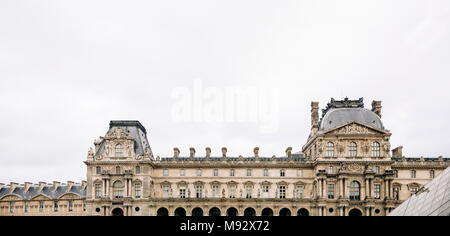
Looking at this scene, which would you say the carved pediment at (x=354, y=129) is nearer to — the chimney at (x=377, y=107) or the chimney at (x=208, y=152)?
the chimney at (x=377, y=107)

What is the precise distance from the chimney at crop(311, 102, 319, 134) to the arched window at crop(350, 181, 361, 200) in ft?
33.9

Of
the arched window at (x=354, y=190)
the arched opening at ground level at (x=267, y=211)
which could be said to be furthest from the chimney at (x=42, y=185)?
the arched window at (x=354, y=190)

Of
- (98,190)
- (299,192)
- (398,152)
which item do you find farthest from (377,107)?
(98,190)

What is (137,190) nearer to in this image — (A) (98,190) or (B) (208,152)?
(A) (98,190)

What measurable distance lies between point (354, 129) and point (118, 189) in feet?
123

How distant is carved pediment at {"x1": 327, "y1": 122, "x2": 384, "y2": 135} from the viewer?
71.8 meters

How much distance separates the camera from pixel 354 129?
7194 centimetres

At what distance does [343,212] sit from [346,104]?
17394 mm

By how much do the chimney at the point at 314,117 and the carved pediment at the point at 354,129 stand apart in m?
3.99

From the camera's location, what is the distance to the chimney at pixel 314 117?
75.8 metres

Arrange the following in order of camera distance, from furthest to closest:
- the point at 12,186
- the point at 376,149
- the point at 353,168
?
the point at 12,186 → the point at 376,149 → the point at 353,168

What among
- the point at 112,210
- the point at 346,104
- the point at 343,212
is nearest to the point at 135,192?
the point at 112,210

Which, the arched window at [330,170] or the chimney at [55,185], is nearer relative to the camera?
the arched window at [330,170]
